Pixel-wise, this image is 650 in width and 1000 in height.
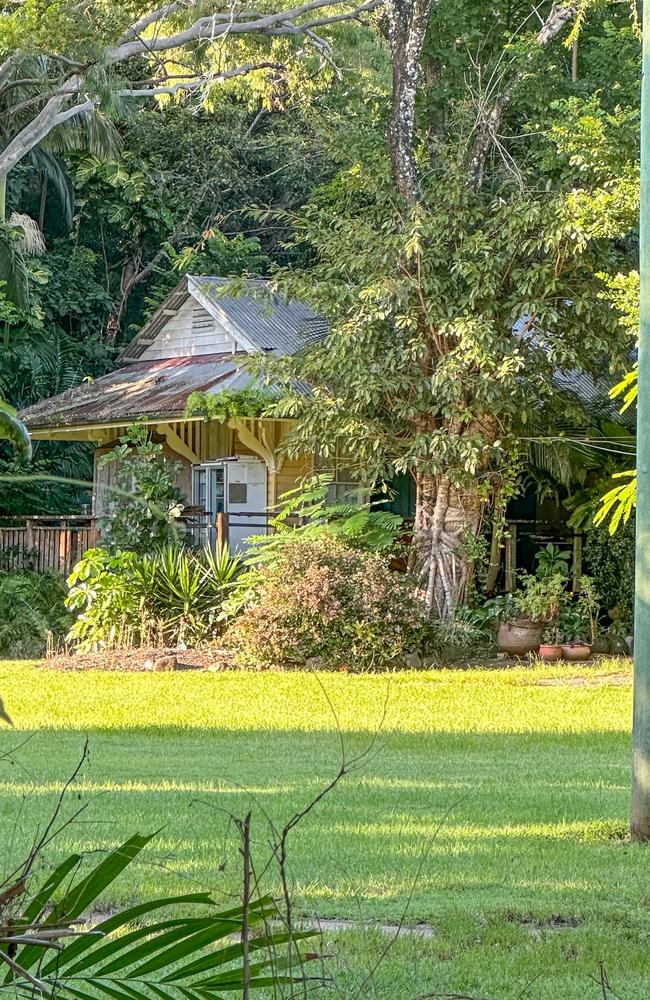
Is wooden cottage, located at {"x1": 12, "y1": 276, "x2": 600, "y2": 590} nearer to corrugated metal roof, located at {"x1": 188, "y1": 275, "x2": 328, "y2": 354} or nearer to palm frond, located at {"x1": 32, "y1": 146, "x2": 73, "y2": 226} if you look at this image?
corrugated metal roof, located at {"x1": 188, "y1": 275, "x2": 328, "y2": 354}

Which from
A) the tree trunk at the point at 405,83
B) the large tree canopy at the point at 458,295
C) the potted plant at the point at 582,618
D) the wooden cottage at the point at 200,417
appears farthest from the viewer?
the wooden cottage at the point at 200,417

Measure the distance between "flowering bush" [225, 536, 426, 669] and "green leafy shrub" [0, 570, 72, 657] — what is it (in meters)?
3.87

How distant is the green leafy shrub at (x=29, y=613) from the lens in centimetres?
2298

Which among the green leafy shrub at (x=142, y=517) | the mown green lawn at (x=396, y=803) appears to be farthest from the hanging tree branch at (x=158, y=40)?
the mown green lawn at (x=396, y=803)

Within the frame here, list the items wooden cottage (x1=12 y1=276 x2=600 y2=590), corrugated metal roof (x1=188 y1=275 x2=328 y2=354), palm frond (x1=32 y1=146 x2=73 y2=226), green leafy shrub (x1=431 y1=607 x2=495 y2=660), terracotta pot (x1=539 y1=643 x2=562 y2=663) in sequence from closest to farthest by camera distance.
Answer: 1. green leafy shrub (x1=431 y1=607 x2=495 y2=660)
2. terracotta pot (x1=539 y1=643 x2=562 y2=663)
3. wooden cottage (x1=12 y1=276 x2=600 y2=590)
4. corrugated metal roof (x1=188 y1=275 x2=328 y2=354)
5. palm frond (x1=32 y1=146 x2=73 y2=226)

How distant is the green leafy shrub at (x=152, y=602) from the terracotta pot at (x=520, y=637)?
4143 millimetres

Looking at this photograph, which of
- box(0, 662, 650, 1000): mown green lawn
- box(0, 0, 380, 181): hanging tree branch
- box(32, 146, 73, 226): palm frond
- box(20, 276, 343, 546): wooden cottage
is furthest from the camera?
box(32, 146, 73, 226): palm frond

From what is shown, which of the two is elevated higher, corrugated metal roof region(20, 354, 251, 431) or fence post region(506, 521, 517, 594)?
corrugated metal roof region(20, 354, 251, 431)

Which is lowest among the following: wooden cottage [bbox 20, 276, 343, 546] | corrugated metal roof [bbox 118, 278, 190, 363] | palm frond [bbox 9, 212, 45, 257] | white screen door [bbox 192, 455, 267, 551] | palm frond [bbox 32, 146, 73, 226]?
white screen door [bbox 192, 455, 267, 551]

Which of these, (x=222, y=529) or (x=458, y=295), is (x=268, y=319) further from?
(x=458, y=295)

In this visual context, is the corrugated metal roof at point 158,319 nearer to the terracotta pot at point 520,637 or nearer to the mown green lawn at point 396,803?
the terracotta pot at point 520,637

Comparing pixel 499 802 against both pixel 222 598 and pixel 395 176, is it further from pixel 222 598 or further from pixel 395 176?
pixel 395 176

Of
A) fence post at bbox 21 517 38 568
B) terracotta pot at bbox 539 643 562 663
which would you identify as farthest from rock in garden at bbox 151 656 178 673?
fence post at bbox 21 517 38 568

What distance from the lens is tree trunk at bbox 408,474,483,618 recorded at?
22453 millimetres
